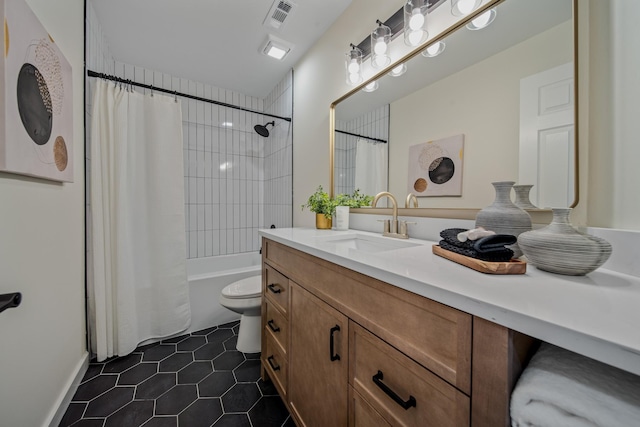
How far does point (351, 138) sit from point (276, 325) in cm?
124

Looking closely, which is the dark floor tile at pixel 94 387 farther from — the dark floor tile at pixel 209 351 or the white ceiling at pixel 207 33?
the white ceiling at pixel 207 33

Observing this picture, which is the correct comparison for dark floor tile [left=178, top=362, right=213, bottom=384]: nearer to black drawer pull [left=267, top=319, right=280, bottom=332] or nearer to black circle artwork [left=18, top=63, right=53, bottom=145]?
black drawer pull [left=267, top=319, right=280, bottom=332]

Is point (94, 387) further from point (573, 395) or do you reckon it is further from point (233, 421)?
point (573, 395)

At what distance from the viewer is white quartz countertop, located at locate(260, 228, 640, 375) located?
0.30 meters

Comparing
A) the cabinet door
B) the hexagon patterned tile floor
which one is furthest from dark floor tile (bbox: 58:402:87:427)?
the cabinet door

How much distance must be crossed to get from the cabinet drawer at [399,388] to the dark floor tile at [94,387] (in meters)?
1.55

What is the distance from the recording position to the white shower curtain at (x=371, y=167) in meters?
1.38

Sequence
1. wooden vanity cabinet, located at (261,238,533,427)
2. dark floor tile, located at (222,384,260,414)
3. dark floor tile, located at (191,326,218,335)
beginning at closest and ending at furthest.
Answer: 1. wooden vanity cabinet, located at (261,238,533,427)
2. dark floor tile, located at (222,384,260,414)
3. dark floor tile, located at (191,326,218,335)

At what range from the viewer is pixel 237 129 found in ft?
9.45

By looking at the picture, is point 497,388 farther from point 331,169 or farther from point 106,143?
point 106,143

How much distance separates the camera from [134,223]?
1.76m

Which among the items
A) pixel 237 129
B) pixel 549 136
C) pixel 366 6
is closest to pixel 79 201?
pixel 237 129

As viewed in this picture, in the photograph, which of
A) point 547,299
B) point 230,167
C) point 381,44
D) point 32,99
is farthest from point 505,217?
point 230,167

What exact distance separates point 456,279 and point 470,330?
115 mm
